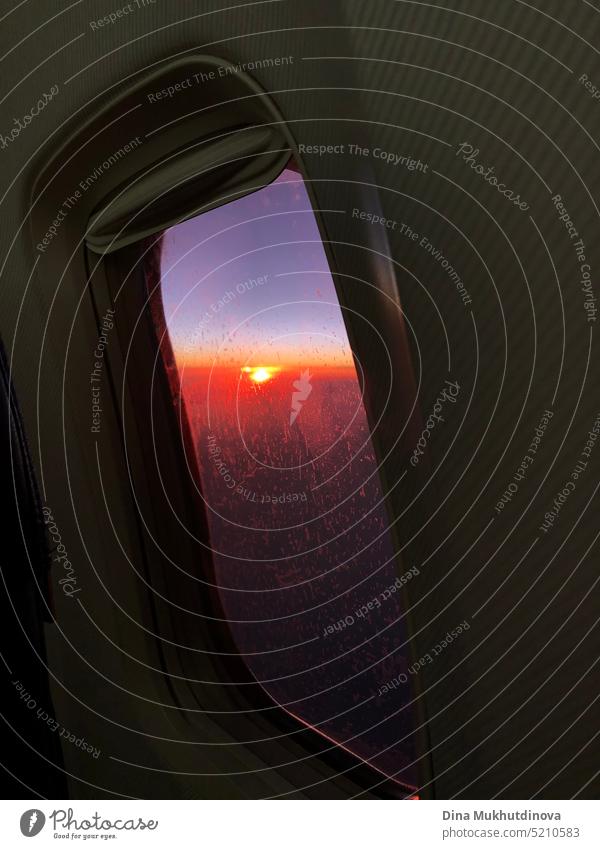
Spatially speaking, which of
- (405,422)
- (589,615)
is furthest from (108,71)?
(589,615)

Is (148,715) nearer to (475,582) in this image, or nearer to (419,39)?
(475,582)
